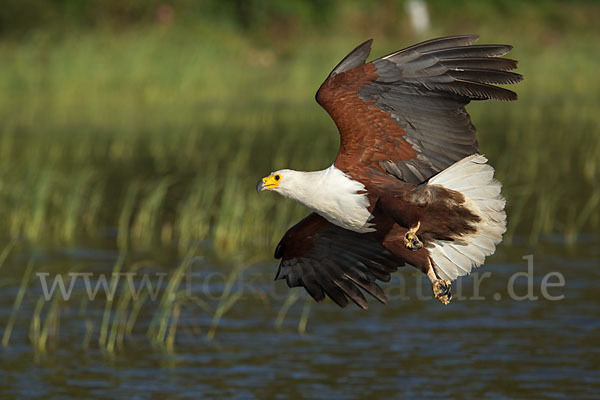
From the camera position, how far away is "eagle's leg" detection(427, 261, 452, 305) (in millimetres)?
6570

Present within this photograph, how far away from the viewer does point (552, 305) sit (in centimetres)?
1001

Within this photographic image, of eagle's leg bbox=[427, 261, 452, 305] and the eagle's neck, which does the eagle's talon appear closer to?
eagle's leg bbox=[427, 261, 452, 305]

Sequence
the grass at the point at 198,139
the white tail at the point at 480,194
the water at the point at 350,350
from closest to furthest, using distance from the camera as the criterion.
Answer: the white tail at the point at 480,194 → the water at the point at 350,350 → the grass at the point at 198,139

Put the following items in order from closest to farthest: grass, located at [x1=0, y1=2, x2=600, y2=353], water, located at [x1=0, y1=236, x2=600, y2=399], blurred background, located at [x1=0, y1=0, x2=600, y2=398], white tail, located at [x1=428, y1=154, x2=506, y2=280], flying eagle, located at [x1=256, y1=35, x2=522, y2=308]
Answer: white tail, located at [x1=428, y1=154, x2=506, y2=280]
flying eagle, located at [x1=256, y1=35, x2=522, y2=308]
water, located at [x1=0, y1=236, x2=600, y2=399]
blurred background, located at [x1=0, y1=0, x2=600, y2=398]
grass, located at [x1=0, y1=2, x2=600, y2=353]

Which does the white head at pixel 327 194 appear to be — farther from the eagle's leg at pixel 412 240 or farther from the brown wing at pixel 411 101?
the eagle's leg at pixel 412 240

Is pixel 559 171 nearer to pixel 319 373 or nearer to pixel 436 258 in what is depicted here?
pixel 319 373

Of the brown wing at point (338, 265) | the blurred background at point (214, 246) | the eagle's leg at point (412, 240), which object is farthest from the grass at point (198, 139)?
the eagle's leg at point (412, 240)

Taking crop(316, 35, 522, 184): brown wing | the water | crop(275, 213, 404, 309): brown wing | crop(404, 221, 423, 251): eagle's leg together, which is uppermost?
crop(316, 35, 522, 184): brown wing

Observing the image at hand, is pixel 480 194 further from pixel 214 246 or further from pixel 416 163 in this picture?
pixel 214 246

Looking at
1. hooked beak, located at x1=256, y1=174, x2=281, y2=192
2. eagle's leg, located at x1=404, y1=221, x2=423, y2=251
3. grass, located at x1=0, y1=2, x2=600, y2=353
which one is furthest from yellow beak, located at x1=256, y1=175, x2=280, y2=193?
grass, located at x1=0, y1=2, x2=600, y2=353

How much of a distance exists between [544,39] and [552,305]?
87.4 feet

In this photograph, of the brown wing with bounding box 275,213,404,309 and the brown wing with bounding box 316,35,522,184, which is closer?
the brown wing with bounding box 316,35,522,184

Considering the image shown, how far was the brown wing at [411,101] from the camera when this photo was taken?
6867 millimetres

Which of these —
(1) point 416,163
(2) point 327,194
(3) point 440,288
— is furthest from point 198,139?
(3) point 440,288
